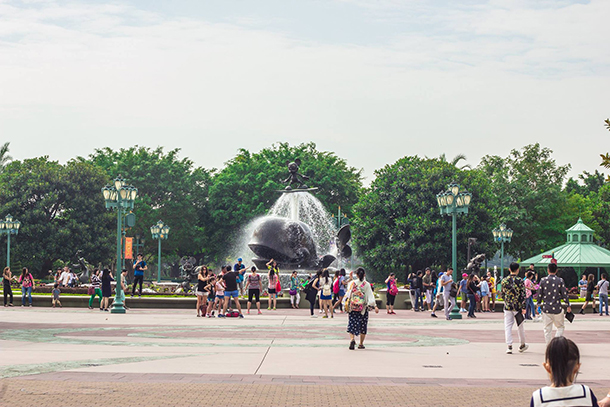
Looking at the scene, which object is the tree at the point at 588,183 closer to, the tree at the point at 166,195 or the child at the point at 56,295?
the tree at the point at 166,195

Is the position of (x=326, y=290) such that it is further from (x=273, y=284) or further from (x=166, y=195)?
(x=166, y=195)

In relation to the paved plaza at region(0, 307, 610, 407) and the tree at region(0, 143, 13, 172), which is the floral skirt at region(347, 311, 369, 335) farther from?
the tree at region(0, 143, 13, 172)

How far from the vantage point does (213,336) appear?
1692 cm

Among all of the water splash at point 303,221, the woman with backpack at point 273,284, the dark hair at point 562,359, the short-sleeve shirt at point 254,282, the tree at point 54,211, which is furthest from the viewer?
the tree at point 54,211

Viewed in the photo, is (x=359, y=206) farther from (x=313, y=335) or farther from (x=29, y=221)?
(x=313, y=335)

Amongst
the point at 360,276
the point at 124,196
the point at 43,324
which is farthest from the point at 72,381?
the point at 124,196

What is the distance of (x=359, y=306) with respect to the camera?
14.6 meters

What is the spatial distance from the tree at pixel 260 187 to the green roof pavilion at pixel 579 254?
52.4ft

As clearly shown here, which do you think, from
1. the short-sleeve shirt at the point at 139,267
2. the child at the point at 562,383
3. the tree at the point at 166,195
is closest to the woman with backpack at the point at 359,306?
the child at the point at 562,383

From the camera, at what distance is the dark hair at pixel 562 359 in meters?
4.27

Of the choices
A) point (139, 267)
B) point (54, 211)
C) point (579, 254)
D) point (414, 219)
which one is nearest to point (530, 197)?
point (579, 254)

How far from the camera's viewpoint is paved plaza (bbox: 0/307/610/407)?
869 cm

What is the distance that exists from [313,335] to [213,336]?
7.55ft

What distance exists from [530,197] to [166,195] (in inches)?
1180
